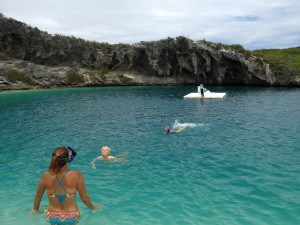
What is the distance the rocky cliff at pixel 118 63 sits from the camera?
79250 mm

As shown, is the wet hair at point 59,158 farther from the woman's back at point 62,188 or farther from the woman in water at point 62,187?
the woman's back at point 62,188

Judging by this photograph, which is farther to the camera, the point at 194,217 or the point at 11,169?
the point at 11,169

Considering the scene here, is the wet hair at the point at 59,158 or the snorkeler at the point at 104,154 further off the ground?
the wet hair at the point at 59,158

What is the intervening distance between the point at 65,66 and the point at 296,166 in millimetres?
86013

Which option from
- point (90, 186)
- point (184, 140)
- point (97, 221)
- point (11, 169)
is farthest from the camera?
point (184, 140)

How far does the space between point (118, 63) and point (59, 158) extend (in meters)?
91.5

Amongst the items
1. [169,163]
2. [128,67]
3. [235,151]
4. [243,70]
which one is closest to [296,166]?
[235,151]

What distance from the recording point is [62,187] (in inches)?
277

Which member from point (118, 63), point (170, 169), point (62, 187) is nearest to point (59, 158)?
point (62, 187)

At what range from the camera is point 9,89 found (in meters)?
74.7

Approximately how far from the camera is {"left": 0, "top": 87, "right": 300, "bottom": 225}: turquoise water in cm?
1096

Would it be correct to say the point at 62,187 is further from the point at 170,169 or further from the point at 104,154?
the point at 104,154

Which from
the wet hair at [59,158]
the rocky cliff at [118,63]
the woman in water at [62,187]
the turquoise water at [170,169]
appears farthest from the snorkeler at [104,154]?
the rocky cliff at [118,63]

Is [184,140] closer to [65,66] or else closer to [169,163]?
[169,163]
